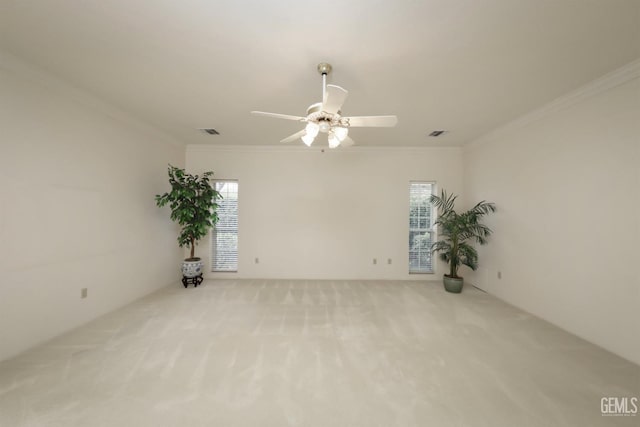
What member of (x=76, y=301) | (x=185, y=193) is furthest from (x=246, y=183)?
(x=76, y=301)

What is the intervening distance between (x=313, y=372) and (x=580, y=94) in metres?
3.89

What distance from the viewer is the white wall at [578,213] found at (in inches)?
76.7

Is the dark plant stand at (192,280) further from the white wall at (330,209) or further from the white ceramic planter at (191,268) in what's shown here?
the white wall at (330,209)

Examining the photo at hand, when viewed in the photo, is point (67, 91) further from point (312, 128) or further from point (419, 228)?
point (419, 228)

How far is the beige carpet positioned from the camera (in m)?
1.40

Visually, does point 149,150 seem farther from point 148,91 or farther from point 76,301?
point 76,301

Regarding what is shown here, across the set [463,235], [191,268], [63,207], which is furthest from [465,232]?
[63,207]

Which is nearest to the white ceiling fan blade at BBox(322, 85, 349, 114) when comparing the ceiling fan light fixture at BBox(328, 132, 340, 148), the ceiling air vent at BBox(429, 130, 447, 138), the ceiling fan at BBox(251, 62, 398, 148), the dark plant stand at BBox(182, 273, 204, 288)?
the ceiling fan at BBox(251, 62, 398, 148)

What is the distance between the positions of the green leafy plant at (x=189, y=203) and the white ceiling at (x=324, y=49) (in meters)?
1.20

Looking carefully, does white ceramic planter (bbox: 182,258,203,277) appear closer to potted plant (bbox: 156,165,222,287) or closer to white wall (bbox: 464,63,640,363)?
potted plant (bbox: 156,165,222,287)

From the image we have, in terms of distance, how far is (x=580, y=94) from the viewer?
2.25m

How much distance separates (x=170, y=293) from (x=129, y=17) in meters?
3.48

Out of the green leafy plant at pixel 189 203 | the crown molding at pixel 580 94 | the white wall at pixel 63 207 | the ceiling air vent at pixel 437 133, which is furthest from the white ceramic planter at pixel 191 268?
the crown molding at pixel 580 94

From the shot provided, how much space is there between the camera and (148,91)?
90.6 inches
